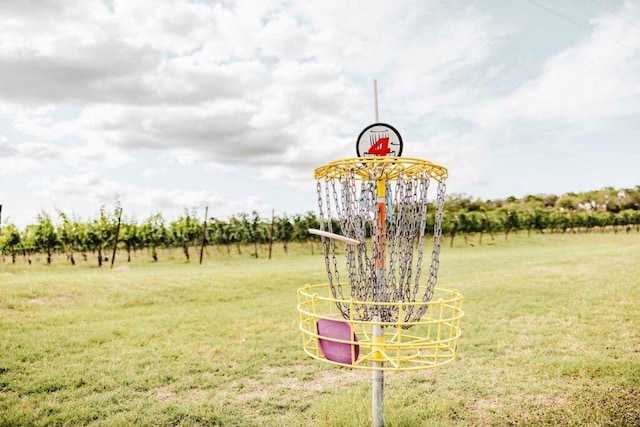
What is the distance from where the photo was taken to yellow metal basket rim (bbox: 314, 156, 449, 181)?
3.39 m

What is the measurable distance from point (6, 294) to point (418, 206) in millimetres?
12002

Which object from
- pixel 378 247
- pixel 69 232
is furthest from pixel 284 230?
pixel 378 247

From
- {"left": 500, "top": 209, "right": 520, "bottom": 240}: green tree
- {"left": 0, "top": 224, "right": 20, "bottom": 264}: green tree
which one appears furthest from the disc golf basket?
{"left": 500, "top": 209, "right": 520, "bottom": 240}: green tree

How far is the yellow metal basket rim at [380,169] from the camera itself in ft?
11.1

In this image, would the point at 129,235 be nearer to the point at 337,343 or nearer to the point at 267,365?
the point at 267,365

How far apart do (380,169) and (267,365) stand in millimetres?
4707

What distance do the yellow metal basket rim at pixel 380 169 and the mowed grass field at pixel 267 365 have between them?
8.62 feet

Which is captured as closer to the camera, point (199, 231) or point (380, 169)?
point (380, 169)

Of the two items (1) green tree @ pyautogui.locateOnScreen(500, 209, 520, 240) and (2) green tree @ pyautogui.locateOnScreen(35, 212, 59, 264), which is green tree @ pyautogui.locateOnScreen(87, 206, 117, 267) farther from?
(1) green tree @ pyautogui.locateOnScreen(500, 209, 520, 240)

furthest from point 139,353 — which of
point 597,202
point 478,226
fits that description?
point 597,202

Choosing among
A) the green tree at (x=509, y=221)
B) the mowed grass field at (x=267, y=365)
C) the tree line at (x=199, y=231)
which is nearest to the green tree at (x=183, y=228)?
the tree line at (x=199, y=231)

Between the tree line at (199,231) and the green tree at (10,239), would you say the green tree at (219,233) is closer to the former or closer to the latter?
the tree line at (199,231)

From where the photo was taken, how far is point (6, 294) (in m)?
12.2

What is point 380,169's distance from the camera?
3.51 metres
